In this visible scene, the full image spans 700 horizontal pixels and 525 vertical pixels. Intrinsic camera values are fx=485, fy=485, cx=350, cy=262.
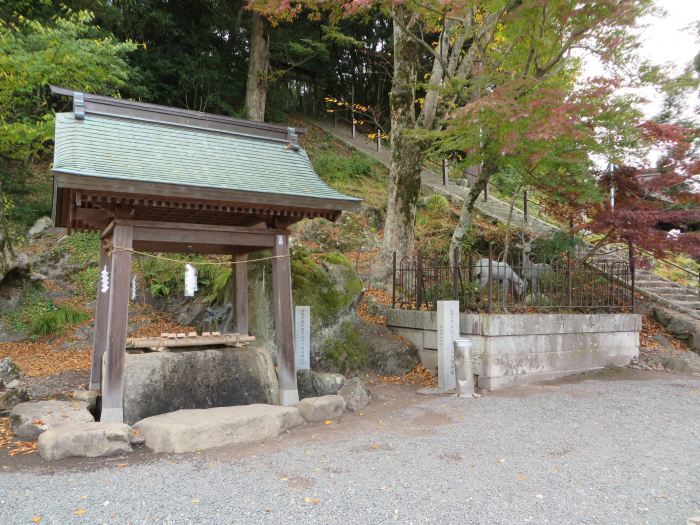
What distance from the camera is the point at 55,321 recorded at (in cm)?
1160

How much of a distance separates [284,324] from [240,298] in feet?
5.49

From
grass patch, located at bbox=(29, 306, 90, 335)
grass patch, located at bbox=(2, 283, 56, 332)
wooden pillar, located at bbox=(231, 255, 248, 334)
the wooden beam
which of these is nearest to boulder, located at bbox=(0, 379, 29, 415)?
wooden pillar, located at bbox=(231, 255, 248, 334)

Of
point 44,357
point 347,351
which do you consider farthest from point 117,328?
point 44,357

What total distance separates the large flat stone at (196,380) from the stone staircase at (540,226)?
9132mm

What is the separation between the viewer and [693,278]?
16.0 m

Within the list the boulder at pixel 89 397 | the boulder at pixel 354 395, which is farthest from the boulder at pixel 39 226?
the boulder at pixel 354 395

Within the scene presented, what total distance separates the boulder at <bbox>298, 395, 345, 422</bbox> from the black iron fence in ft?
9.93

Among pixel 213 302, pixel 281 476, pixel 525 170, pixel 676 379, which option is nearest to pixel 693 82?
pixel 525 170

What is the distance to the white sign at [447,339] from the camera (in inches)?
311

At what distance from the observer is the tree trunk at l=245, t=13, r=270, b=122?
1867 centimetres

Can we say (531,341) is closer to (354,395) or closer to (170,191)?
(354,395)

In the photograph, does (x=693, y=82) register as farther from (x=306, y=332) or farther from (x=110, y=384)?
(x=110, y=384)

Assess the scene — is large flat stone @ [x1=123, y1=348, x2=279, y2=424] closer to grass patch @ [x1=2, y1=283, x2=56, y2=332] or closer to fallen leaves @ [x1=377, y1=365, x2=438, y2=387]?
fallen leaves @ [x1=377, y1=365, x2=438, y2=387]

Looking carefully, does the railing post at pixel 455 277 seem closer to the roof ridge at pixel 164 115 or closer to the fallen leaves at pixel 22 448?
the roof ridge at pixel 164 115
